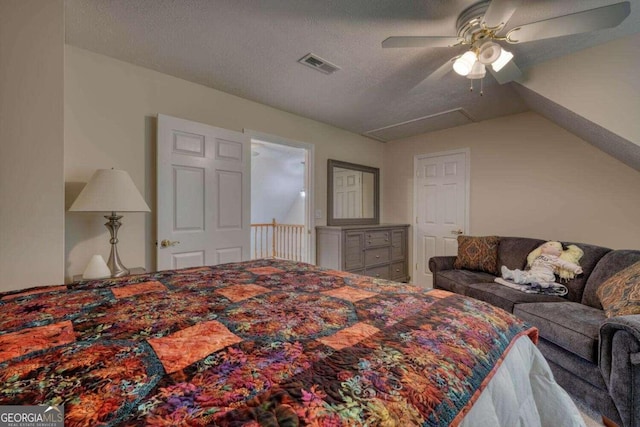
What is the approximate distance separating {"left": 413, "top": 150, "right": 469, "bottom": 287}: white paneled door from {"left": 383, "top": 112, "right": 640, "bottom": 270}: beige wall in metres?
0.13

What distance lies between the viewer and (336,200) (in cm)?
392

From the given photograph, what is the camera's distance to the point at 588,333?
5.08 ft

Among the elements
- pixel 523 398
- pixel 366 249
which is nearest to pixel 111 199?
pixel 523 398

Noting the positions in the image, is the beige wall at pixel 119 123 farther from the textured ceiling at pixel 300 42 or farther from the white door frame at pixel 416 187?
the white door frame at pixel 416 187

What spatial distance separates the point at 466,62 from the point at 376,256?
2.64 meters

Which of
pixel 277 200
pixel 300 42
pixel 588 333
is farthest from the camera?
pixel 277 200

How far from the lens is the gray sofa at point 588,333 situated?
1.28 metres

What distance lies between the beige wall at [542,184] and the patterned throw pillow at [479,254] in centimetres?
58

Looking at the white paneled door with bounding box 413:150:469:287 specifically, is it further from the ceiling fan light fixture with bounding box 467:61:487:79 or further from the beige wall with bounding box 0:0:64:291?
the beige wall with bounding box 0:0:64:291

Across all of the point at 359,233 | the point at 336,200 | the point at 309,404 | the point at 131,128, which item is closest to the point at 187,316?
the point at 309,404

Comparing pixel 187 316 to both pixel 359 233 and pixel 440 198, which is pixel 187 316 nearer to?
pixel 359 233

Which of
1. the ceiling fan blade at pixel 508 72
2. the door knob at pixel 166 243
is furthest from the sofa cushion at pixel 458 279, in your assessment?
the door knob at pixel 166 243

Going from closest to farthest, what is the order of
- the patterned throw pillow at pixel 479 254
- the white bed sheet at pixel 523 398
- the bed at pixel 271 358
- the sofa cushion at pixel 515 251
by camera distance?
1. the bed at pixel 271 358
2. the white bed sheet at pixel 523 398
3. the sofa cushion at pixel 515 251
4. the patterned throw pillow at pixel 479 254

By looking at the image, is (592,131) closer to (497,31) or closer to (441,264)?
(497,31)
